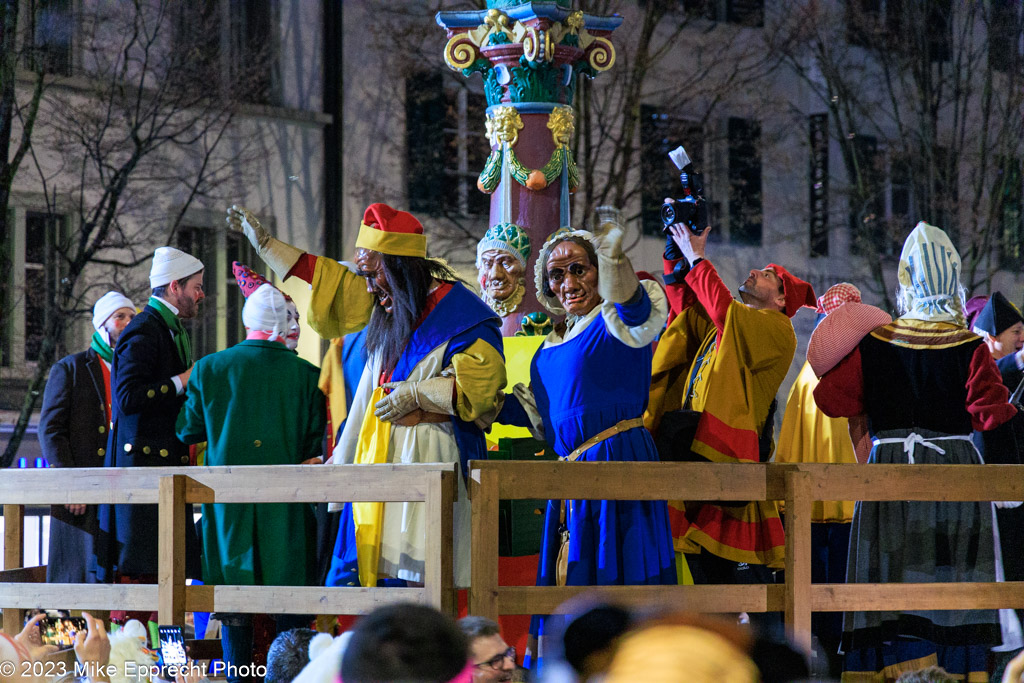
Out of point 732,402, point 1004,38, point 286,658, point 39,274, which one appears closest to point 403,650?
point 286,658

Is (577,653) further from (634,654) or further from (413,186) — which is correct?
(413,186)

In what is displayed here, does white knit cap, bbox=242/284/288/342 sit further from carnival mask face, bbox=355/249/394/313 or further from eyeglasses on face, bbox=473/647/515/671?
eyeglasses on face, bbox=473/647/515/671

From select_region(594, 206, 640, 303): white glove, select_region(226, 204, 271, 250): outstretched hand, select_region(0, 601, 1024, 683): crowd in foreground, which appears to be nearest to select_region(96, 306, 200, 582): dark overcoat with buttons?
select_region(226, 204, 271, 250): outstretched hand

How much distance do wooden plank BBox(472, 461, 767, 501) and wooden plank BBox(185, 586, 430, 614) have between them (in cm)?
50

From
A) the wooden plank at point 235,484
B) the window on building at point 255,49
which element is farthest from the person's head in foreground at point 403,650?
the window on building at point 255,49

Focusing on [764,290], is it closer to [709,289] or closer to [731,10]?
[709,289]

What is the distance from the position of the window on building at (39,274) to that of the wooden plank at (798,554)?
28.5ft

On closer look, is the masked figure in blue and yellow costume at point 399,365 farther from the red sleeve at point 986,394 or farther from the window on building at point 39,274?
the window on building at point 39,274

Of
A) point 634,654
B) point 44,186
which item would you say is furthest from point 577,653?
point 44,186

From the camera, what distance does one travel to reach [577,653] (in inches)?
85.6

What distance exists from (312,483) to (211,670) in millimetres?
873

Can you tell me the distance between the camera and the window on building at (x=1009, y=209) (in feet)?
52.2

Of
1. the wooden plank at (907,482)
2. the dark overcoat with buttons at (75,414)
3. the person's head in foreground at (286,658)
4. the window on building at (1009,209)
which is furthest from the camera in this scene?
the window on building at (1009,209)

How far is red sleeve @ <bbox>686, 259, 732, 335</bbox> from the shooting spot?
5746 mm
